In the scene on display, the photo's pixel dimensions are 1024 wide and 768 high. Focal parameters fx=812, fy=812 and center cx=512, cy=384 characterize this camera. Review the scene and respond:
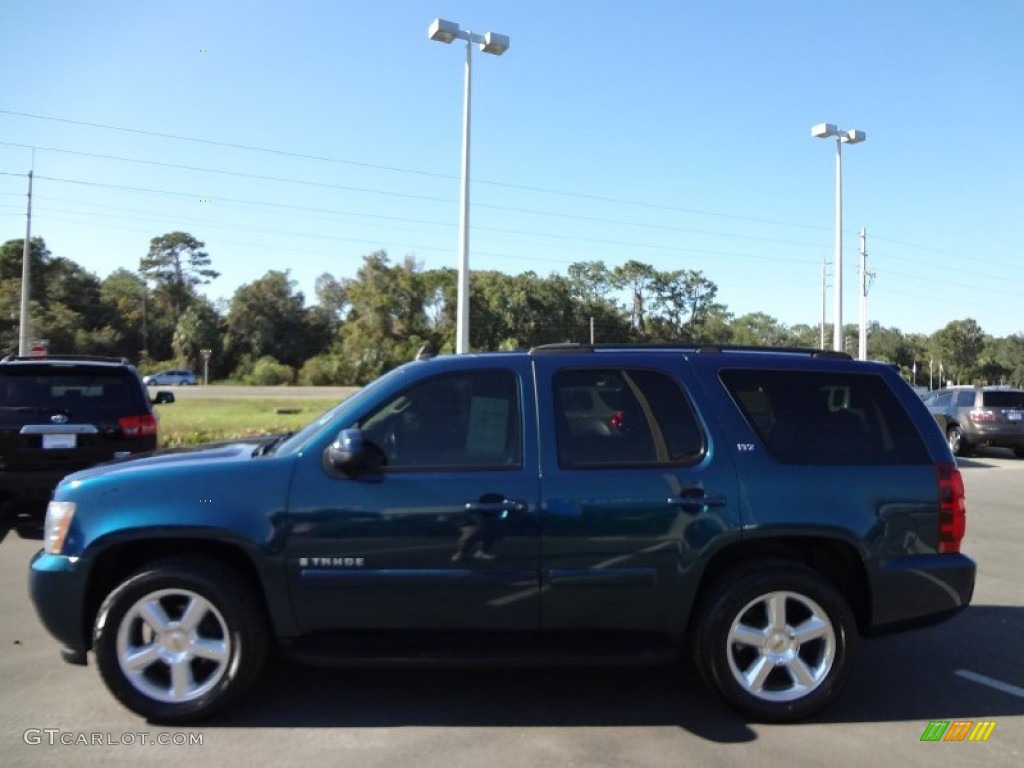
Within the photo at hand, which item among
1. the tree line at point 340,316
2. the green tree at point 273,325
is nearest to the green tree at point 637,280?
the tree line at point 340,316

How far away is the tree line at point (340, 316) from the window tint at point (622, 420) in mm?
44645

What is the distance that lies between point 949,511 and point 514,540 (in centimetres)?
222

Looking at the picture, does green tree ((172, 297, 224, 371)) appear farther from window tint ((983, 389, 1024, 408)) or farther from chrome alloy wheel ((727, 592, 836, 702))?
chrome alloy wheel ((727, 592, 836, 702))

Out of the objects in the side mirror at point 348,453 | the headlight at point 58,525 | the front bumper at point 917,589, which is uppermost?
the side mirror at point 348,453

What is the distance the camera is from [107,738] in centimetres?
373

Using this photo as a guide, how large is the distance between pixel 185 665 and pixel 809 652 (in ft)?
9.96

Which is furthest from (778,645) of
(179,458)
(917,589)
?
(179,458)

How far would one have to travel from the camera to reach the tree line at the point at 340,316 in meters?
59.0

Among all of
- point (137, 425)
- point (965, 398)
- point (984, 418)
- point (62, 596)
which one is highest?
point (965, 398)

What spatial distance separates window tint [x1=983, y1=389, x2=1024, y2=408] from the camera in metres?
18.0

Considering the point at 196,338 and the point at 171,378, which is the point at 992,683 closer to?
the point at 171,378

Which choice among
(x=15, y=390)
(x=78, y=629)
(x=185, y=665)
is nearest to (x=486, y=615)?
(x=185, y=665)

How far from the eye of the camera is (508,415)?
13.3 feet

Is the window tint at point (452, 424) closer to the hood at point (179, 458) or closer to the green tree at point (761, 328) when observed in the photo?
the hood at point (179, 458)
